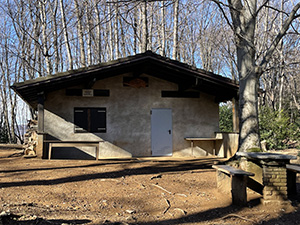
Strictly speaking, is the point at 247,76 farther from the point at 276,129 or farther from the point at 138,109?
the point at 276,129

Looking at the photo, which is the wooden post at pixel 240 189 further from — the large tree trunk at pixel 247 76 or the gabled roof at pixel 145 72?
the gabled roof at pixel 145 72

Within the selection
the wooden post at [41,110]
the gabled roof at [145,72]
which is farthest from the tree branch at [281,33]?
the wooden post at [41,110]

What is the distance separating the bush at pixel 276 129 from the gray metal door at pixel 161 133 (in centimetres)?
674

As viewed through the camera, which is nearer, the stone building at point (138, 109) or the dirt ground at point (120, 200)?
the dirt ground at point (120, 200)

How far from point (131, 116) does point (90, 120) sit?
1.68 meters

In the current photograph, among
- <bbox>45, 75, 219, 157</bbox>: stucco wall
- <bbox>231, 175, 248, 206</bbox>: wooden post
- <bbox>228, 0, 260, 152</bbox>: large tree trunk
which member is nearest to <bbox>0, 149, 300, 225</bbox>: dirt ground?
<bbox>231, 175, 248, 206</bbox>: wooden post

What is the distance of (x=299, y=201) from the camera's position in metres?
Answer: 5.30

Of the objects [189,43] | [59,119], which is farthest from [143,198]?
[189,43]

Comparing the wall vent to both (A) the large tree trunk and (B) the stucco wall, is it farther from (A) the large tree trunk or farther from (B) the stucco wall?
(A) the large tree trunk

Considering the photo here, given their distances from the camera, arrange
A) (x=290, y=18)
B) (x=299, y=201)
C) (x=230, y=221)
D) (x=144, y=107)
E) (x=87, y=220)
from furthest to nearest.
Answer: (x=144, y=107), (x=290, y=18), (x=299, y=201), (x=230, y=221), (x=87, y=220)

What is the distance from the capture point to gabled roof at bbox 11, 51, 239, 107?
9492 mm

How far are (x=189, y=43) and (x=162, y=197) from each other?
2164cm

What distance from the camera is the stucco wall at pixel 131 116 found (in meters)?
10.9

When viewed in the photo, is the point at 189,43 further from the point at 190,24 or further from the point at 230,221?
the point at 230,221
